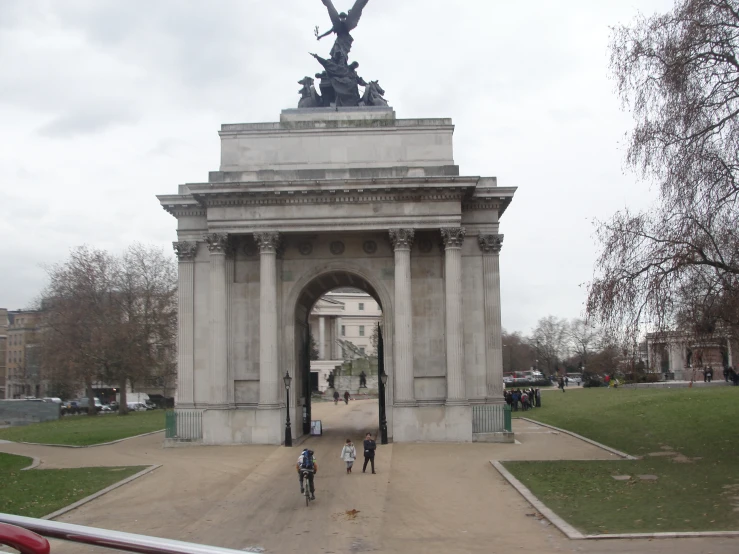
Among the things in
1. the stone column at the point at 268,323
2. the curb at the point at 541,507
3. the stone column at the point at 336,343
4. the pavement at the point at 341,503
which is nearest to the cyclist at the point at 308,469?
the pavement at the point at 341,503

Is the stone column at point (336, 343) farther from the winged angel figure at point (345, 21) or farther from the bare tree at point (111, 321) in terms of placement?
the winged angel figure at point (345, 21)

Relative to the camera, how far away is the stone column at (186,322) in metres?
36.0

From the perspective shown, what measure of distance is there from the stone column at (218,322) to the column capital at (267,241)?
5.04ft

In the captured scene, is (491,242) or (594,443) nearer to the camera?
(594,443)

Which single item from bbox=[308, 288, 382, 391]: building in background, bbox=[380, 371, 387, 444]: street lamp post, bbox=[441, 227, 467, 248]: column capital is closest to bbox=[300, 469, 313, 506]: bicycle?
bbox=[380, 371, 387, 444]: street lamp post

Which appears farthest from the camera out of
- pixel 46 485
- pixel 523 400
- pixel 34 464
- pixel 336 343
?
pixel 336 343

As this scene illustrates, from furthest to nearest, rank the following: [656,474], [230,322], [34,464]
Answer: [230,322], [34,464], [656,474]

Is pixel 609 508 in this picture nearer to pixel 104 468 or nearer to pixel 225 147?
pixel 104 468

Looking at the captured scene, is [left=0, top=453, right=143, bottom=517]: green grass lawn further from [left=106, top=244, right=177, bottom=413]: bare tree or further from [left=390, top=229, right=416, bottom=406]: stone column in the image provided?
[left=106, top=244, right=177, bottom=413]: bare tree

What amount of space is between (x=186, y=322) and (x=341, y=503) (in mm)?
18249

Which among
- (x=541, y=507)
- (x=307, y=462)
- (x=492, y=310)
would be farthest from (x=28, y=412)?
(x=541, y=507)

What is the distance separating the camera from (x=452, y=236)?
3450 cm

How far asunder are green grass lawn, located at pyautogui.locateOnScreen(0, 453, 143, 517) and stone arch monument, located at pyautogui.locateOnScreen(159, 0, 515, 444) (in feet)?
26.3

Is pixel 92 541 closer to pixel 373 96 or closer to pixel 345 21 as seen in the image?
pixel 373 96
